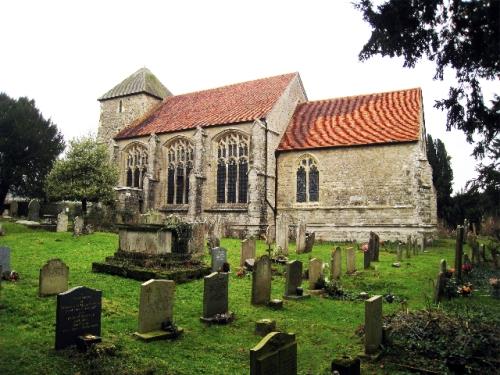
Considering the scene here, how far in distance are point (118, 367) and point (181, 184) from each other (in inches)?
898

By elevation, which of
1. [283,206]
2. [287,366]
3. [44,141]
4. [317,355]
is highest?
[44,141]

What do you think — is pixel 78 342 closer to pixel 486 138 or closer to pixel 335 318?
pixel 335 318

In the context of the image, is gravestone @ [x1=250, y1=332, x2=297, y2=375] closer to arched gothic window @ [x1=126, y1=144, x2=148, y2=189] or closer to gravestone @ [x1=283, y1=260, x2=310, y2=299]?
gravestone @ [x1=283, y1=260, x2=310, y2=299]

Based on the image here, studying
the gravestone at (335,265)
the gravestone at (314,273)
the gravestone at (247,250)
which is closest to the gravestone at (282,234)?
the gravestone at (247,250)

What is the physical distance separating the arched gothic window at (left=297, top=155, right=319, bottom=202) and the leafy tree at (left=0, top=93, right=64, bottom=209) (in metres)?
23.2

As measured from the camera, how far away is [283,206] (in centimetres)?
2480

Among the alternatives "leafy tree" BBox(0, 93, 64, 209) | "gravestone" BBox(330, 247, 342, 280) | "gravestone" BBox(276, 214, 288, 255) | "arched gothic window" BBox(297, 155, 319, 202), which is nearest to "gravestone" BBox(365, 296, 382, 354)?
"gravestone" BBox(330, 247, 342, 280)

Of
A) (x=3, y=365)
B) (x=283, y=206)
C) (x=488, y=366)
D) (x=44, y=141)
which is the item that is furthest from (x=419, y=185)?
(x=44, y=141)

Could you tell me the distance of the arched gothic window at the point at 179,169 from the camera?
27500 millimetres

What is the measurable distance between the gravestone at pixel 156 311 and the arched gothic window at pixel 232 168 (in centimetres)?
1804

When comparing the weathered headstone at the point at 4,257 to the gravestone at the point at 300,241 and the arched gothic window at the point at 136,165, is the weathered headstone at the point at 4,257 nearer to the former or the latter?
the gravestone at the point at 300,241

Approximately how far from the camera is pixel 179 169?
91.9 feet

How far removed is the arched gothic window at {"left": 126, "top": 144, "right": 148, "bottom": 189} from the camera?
2944 cm

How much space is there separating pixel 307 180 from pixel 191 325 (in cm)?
Result: 1751
